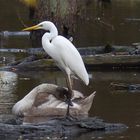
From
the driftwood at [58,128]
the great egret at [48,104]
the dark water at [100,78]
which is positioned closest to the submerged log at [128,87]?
the dark water at [100,78]

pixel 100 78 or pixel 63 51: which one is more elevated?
pixel 63 51

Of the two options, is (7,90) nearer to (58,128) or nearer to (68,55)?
(68,55)

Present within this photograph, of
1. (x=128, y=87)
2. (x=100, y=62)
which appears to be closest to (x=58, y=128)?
(x=128, y=87)

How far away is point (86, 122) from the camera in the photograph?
11.0 meters

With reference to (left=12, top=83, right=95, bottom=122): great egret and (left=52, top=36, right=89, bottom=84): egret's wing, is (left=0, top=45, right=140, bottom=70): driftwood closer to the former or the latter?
(left=52, top=36, right=89, bottom=84): egret's wing

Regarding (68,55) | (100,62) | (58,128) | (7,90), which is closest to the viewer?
(58,128)

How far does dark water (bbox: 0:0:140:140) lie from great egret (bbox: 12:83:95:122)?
0.25 m

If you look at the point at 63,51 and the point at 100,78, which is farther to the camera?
the point at 100,78

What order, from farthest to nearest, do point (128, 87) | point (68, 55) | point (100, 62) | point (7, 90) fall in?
1. point (100, 62)
2. point (7, 90)
3. point (128, 87)
4. point (68, 55)

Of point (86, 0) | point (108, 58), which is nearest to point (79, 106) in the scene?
point (108, 58)

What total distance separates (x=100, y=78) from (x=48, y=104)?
175 inches

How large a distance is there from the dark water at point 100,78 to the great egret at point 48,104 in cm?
25

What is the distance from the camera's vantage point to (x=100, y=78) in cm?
1659

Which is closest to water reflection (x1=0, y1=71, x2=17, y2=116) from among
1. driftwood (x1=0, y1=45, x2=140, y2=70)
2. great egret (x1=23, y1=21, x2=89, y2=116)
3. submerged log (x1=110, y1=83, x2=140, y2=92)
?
driftwood (x1=0, y1=45, x2=140, y2=70)
